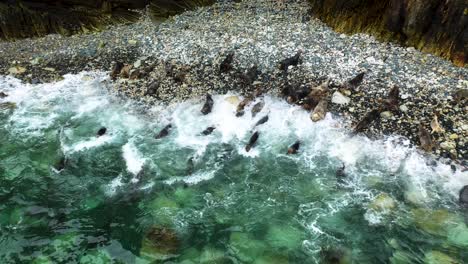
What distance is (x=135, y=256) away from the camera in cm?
884

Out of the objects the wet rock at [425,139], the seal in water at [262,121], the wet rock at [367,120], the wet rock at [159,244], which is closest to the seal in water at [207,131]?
the seal in water at [262,121]

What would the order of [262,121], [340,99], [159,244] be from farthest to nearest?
1. [340,99]
2. [262,121]
3. [159,244]

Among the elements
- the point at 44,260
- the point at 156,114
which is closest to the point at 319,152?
the point at 156,114

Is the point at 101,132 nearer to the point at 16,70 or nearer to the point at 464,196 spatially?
the point at 16,70

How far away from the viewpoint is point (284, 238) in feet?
29.9

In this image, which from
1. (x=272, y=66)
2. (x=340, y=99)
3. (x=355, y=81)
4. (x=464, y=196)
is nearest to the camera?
(x=464, y=196)

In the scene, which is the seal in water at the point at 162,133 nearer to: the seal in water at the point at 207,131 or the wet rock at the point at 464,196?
the seal in water at the point at 207,131

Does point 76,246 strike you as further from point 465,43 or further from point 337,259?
point 465,43

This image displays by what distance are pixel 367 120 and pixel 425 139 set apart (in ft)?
4.97

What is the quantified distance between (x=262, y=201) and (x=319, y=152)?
2.18 metres

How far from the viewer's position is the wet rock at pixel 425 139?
1075 cm

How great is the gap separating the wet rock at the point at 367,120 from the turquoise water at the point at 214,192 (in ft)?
1.16

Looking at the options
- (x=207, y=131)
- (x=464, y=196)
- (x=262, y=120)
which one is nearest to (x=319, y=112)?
(x=262, y=120)

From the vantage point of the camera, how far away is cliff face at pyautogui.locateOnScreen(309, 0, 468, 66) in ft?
42.1
